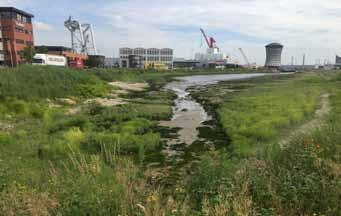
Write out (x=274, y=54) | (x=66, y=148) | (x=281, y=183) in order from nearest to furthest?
1. (x=281, y=183)
2. (x=66, y=148)
3. (x=274, y=54)

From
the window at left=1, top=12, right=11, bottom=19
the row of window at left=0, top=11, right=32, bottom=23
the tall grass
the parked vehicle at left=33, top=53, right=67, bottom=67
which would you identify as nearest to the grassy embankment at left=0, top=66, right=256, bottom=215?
the tall grass

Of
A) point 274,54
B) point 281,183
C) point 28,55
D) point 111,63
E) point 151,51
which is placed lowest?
point 281,183

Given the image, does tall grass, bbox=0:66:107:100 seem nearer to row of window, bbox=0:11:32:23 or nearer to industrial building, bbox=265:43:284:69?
row of window, bbox=0:11:32:23

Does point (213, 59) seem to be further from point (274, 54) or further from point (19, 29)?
point (19, 29)

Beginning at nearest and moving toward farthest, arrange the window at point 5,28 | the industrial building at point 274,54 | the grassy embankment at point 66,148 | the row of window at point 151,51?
the grassy embankment at point 66,148
the window at point 5,28
the row of window at point 151,51
the industrial building at point 274,54

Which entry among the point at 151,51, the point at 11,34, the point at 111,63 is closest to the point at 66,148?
the point at 11,34

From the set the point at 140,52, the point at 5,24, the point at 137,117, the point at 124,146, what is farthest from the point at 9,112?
the point at 140,52

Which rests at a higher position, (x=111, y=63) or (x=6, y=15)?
(x=6, y=15)

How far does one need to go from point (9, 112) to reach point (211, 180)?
21.0 meters

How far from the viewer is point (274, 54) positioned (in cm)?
19775

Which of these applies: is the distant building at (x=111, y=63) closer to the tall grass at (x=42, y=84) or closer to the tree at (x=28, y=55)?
the tree at (x=28, y=55)

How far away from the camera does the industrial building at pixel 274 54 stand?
19412 centimetres

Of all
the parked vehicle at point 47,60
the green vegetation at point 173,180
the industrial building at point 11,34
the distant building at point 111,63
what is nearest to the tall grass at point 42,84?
the green vegetation at point 173,180

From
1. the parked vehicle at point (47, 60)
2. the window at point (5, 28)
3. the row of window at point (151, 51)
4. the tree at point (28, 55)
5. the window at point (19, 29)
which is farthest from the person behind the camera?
the row of window at point (151, 51)
